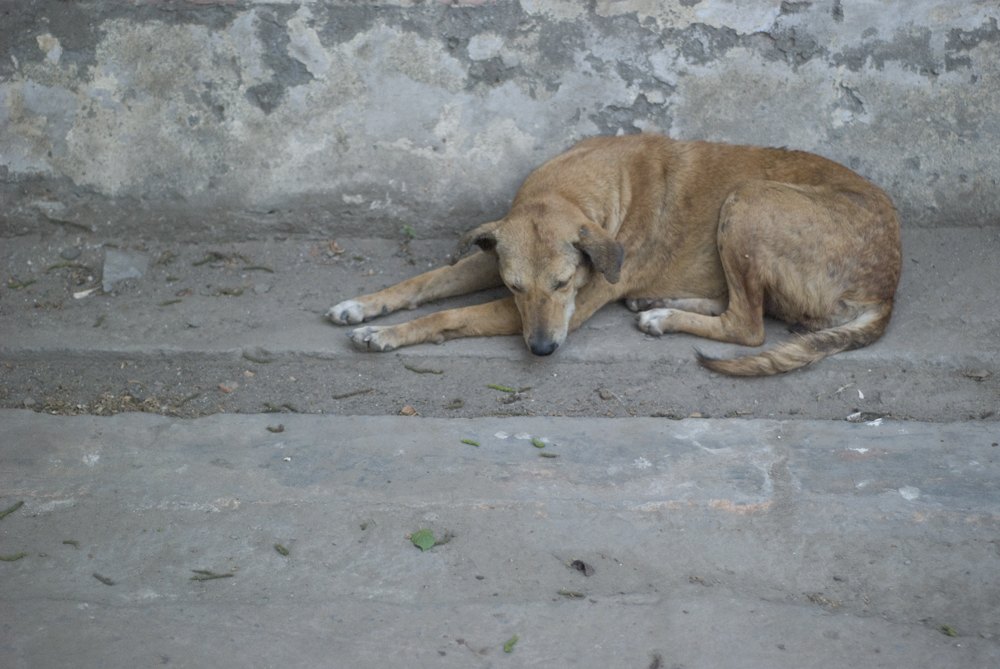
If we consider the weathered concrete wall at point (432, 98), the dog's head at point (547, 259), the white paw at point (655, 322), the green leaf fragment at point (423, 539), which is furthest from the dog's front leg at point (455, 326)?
the green leaf fragment at point (423, 539)

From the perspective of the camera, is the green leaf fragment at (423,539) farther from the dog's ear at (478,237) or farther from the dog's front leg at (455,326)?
the dog's ear at (478,237)

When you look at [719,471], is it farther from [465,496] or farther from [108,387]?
[108,387]

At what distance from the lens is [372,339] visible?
384 centimetres

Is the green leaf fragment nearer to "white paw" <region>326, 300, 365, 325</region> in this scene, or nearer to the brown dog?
the brown dog

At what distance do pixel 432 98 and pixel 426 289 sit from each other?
109 cm

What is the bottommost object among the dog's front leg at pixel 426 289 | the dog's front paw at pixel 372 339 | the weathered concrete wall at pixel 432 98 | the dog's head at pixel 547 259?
the dog's front paw at pixel 372 339

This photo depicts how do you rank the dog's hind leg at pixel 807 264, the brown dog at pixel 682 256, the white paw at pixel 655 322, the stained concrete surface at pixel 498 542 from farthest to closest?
the white paw at pixel 655 322, the dog's hind leg at pixel 807 264, the brown dog at pixel 682 256, the stained concrete surface at pixel 498 542

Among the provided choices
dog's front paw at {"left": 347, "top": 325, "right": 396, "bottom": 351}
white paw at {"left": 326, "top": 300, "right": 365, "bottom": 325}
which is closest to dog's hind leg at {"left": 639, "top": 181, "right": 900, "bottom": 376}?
dog's front paw at {"left": 347, "top": 325, "right": 396, "bottom": 351}

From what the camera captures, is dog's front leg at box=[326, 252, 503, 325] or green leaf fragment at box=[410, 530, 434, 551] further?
dog's front leg at box=[326, 252, 503, 325]

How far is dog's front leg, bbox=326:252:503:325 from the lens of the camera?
410 cm

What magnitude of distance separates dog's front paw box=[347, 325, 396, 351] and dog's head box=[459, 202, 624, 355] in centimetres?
54

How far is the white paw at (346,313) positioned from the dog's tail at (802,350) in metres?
1.69

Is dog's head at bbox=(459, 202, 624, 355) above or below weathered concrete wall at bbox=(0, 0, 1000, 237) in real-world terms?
below

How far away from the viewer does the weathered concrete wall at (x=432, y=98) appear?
4363 mm
